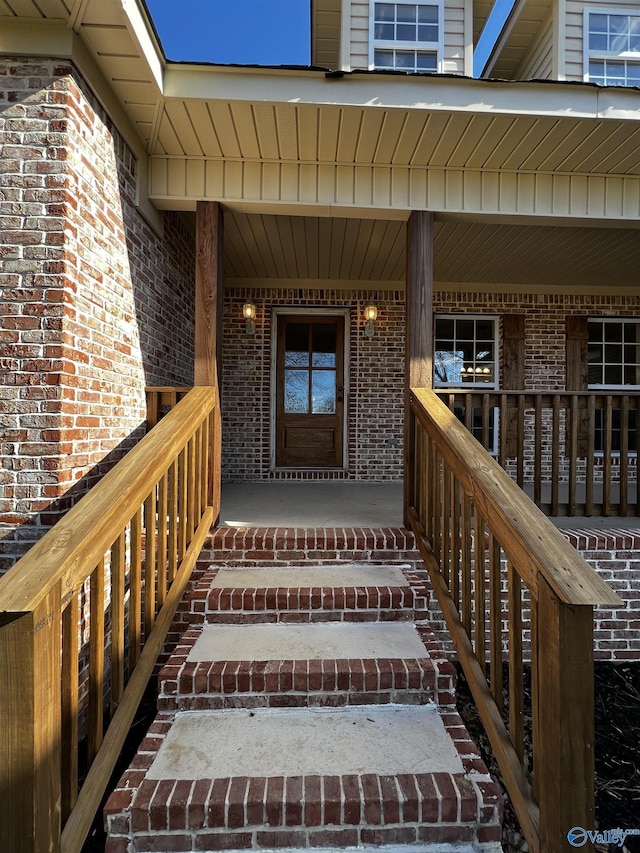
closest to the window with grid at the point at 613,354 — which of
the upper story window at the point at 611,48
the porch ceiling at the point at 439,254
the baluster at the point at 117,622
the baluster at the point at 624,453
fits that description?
the porch ceiling at the point at 439,254

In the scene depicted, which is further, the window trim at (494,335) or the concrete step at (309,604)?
the window trim at (494,335)

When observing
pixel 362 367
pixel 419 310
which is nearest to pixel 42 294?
pixel 419 310

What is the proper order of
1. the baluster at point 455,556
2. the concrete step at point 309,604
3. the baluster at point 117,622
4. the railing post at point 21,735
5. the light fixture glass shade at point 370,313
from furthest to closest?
the light fixture glass shade at point 370,313, the concrete step at point 309,604, the baluster at point 455,556, the baluster at point 117,622, the railing post at point 21,735

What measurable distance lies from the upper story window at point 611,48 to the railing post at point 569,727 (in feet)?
16.8

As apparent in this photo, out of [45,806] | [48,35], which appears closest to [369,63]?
[48,35]

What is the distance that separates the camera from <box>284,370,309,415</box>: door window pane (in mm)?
5691

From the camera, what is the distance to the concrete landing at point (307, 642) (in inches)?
80.2

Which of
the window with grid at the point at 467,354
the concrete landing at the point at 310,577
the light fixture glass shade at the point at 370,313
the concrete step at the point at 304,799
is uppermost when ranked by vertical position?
the light fixture glass shade at the point at 370,313

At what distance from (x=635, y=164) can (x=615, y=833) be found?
3820mm

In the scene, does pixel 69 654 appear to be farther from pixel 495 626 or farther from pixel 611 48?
pixel 611 48

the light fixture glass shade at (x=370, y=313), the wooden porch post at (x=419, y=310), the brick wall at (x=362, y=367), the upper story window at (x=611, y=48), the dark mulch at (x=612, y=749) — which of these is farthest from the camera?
the brick wall at (x=362, y=367)

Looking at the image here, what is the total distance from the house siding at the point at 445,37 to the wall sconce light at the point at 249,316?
8.26ft

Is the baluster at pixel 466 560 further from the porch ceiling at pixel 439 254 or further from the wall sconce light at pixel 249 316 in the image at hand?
the wall sconce light at pixel 249 316

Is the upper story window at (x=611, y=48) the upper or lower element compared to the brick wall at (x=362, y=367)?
upper
